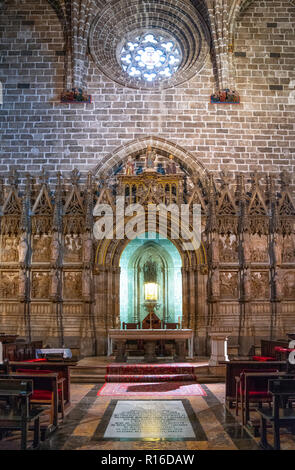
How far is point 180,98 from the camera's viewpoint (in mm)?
15211

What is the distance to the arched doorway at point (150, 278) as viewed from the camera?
15203 mm

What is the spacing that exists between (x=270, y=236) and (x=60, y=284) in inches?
269

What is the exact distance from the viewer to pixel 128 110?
594 inches

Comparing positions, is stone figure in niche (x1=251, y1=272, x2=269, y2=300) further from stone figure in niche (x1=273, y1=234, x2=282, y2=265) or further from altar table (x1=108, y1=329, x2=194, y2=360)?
altar table (x1=108, y1=329, x2=194, y2=360)

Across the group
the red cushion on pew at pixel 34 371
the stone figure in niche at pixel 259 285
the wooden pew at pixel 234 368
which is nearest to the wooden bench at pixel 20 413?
the red cushion on pew at pixel 34 371

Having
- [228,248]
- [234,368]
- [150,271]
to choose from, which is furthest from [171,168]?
[234,368]

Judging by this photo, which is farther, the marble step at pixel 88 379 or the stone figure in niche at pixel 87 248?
the stone figure in niche at pixel 87 248

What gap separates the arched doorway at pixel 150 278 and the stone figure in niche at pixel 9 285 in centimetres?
374

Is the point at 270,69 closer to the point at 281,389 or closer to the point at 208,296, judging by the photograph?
the point at 208,296

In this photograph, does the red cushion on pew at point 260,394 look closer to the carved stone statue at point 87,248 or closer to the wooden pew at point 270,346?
the wooden pew at point 270,346

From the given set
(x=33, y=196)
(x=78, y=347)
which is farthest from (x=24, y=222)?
(x=78, y=347)

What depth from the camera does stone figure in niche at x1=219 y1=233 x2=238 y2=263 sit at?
1362cm

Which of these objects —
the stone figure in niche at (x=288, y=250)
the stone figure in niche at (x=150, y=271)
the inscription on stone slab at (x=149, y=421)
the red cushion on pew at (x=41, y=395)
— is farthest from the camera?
the stone figure in niche at (x=150, y=271)

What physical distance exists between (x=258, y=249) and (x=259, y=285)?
114cm
